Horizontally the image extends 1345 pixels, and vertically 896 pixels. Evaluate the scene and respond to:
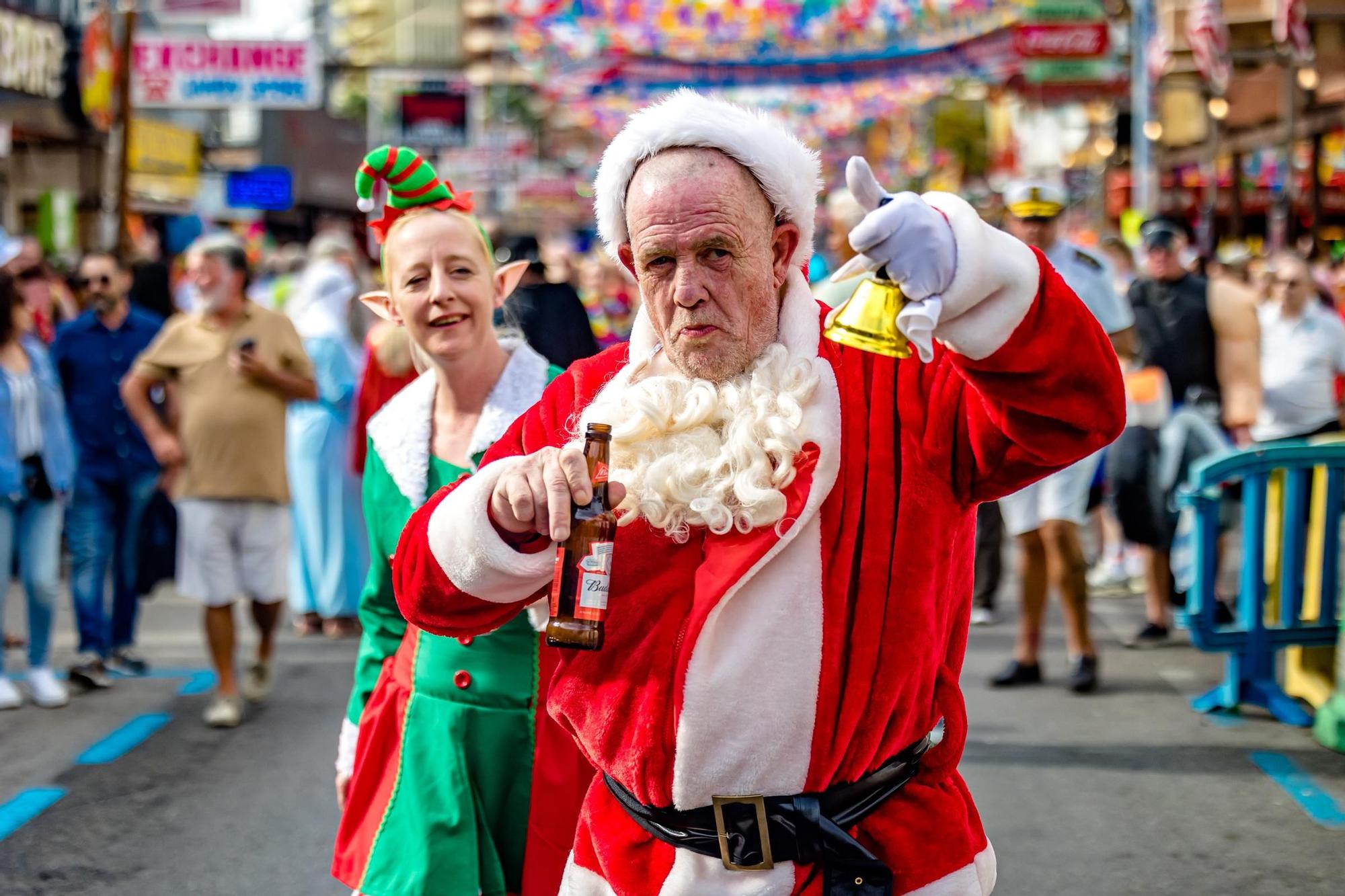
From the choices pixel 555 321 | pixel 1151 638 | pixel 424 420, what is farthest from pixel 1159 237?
pixel 424 420

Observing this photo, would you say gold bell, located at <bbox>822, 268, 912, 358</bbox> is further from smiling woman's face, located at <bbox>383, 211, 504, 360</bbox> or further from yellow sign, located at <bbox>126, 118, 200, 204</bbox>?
yellow sign, located at <bbox>126, 118, 200, 204</bbox>

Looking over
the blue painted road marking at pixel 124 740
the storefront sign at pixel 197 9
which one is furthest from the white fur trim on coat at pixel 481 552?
the storefront sign at pixel 197 9

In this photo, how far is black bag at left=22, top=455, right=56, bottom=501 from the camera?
7.64 meters

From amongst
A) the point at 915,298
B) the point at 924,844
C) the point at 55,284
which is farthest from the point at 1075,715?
the point at 55,284

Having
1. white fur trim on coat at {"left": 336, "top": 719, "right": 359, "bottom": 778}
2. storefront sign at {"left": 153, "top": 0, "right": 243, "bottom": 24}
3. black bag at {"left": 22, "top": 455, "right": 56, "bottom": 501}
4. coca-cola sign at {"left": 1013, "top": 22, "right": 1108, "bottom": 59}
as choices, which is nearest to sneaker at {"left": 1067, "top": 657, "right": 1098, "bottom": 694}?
white fur trim on coat at {"left": 336, "top": 719, "right": 359, "bottom": 778}

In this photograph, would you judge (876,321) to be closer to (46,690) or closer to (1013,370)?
(1013,370)

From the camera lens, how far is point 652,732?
7.63ft

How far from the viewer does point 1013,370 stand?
2096 millimetres

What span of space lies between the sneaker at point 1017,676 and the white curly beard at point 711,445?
5359 mm

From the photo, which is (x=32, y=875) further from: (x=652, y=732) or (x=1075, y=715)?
(x=1075, y=715)

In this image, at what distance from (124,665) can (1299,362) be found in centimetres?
680

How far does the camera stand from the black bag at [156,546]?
821cm

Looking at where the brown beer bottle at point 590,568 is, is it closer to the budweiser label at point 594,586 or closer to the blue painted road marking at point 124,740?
the budweiser label at point 594,586

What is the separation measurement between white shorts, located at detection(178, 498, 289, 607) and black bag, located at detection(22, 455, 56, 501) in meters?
0.73
